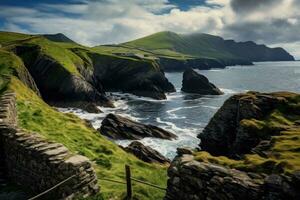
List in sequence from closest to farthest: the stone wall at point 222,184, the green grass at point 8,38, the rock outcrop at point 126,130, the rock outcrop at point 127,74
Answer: the stone wall at point 222,184 < the rock outcrop at point 126,130 < the green grass at point 8,38 < the rock outcrop at point 127,74

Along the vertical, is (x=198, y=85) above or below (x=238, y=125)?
below

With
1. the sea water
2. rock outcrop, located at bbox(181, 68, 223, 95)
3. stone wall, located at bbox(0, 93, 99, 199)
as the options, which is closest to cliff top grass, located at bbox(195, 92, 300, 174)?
stone wall, located at bbox(0, 93, 99, 199)

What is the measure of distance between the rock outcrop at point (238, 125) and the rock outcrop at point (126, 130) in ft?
49.8

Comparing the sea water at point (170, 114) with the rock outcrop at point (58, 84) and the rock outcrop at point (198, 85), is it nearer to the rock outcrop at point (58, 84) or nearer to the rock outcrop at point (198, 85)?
the rock outcrop at point (58, 84)

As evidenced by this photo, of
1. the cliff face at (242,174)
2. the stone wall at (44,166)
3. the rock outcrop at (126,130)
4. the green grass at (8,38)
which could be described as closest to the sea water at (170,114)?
the rock outcrop at (126,130)

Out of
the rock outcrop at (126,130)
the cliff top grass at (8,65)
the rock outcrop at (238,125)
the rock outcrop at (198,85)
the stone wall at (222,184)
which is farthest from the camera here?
the rock outcrop at (198,85)

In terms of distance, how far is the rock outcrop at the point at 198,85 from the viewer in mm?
140875

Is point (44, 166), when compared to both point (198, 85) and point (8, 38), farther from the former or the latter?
point (8, 38)

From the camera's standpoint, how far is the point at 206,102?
117m

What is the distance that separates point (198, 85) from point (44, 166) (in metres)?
132

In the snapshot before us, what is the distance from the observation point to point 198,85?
147 meters

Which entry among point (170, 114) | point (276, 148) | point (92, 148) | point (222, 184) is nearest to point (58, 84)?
point (170, 114)

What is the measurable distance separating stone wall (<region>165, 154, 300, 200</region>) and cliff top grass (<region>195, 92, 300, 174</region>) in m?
0.78

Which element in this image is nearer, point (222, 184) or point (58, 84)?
Answer: point (222, 184)
